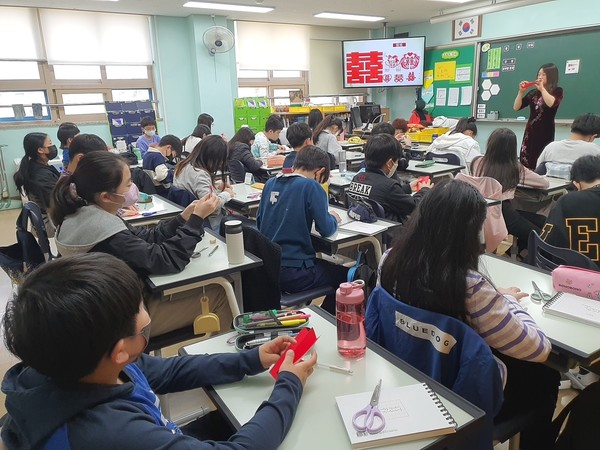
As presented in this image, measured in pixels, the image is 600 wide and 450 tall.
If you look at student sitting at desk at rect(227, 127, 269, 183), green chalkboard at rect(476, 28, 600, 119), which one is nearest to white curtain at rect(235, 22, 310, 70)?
green chalkboard at rect(476, 28, 600, 119)

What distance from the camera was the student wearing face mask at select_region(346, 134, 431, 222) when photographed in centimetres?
303

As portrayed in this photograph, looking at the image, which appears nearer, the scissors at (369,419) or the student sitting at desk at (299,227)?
the scissors at (369,419)

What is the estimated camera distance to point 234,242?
2062 millimetres

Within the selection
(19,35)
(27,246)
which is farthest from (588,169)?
(19,35)

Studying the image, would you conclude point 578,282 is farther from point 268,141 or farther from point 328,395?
point 268,141

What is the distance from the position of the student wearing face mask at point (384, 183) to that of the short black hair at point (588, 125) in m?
1.65

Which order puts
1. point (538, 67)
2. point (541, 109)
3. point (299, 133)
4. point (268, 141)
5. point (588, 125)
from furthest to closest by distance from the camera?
1. point (538, 67)
2. point (268, 141)
3. point (541, 109)
4. point (299, 133)
5. point (588, 125)

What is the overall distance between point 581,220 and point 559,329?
1.02 metres

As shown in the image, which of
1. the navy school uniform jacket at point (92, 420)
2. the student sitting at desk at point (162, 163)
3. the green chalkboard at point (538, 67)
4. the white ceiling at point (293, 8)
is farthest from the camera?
the green chalkboard at point (538, 67)

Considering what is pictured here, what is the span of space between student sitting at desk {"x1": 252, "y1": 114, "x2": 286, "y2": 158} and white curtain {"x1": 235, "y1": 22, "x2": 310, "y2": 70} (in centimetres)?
293

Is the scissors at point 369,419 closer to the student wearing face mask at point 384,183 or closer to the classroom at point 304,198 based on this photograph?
the classroom at point 304,198

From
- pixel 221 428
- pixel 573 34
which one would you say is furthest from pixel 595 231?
pixel 573 34

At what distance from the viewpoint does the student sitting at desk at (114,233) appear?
182 cm

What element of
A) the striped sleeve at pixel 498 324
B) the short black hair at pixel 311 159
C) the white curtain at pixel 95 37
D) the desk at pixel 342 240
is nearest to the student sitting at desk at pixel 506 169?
the desk at pixel 342 240
